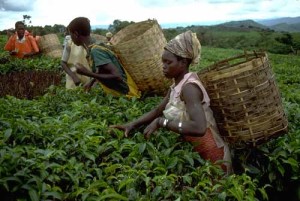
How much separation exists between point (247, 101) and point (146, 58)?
1.46 meters

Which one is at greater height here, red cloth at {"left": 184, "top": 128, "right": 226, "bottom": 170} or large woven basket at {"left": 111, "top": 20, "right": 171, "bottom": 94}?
large woven basket at {"left": 111, "top": 20, "right": 171, "bottom": 94}

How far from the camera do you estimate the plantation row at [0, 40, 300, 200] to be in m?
2.02

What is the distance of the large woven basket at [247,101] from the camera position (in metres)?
2.83

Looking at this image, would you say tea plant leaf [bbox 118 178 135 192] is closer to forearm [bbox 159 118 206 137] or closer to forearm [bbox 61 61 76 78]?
forearm [bbox 159 118 206 137]

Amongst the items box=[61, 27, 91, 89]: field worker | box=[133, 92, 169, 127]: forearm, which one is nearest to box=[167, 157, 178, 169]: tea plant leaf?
box=[133, 92, 169, 127]: forearm

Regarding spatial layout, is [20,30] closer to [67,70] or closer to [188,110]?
[67,70]

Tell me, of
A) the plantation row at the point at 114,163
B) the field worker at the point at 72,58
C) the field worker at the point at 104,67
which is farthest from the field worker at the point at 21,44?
the plantation row at the point at 114,163

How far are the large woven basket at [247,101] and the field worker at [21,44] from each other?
790 cm

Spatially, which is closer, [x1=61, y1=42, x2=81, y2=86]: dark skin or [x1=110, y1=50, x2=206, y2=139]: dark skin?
[x1=110, y1=50, x2=206, y2=139]: dark skin

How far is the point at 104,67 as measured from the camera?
13.5ft

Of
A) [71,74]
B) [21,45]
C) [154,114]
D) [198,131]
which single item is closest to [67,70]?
[71,74]

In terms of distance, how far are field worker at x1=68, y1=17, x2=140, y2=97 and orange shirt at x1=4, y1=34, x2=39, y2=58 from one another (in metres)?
6.05

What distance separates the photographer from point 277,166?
303 centimetres

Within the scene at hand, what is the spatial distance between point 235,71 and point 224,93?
0.17m
